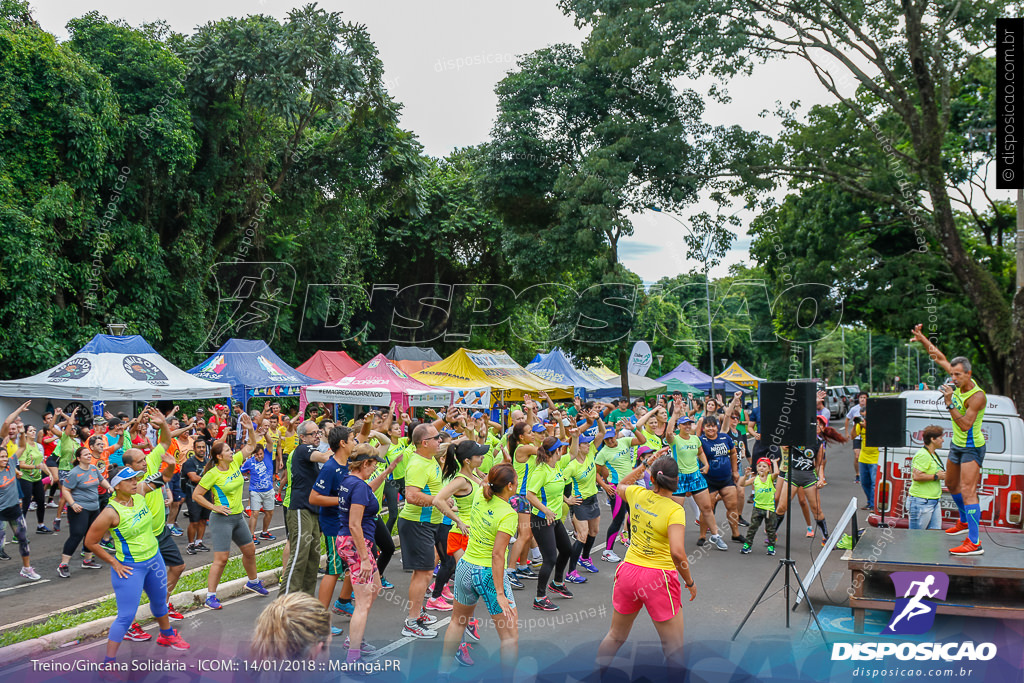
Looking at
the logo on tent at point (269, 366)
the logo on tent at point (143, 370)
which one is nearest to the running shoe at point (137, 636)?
the logo on tent at point (143, 370)

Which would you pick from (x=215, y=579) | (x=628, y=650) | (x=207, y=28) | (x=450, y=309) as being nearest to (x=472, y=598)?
(x=628, y=650)

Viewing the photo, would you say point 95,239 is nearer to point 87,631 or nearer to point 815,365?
point 87,631

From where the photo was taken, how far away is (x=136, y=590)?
5.98m

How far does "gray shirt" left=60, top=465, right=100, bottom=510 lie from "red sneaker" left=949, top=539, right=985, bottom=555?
964cm

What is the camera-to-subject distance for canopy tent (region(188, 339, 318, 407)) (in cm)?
2075

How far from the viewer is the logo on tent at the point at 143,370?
16.9 meters

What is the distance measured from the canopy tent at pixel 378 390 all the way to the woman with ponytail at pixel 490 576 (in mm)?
11776

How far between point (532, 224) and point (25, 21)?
15.5 m

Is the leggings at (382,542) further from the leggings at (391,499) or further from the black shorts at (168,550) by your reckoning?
the black shorts at (168,550)

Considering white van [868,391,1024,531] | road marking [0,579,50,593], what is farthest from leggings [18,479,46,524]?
white van [868,391,1024,531]

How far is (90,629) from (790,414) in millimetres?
7053

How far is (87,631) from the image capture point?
7.09 metres

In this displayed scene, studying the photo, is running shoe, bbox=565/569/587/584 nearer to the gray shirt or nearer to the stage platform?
the stage platform

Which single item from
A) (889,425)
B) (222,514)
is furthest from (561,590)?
(889,425)
